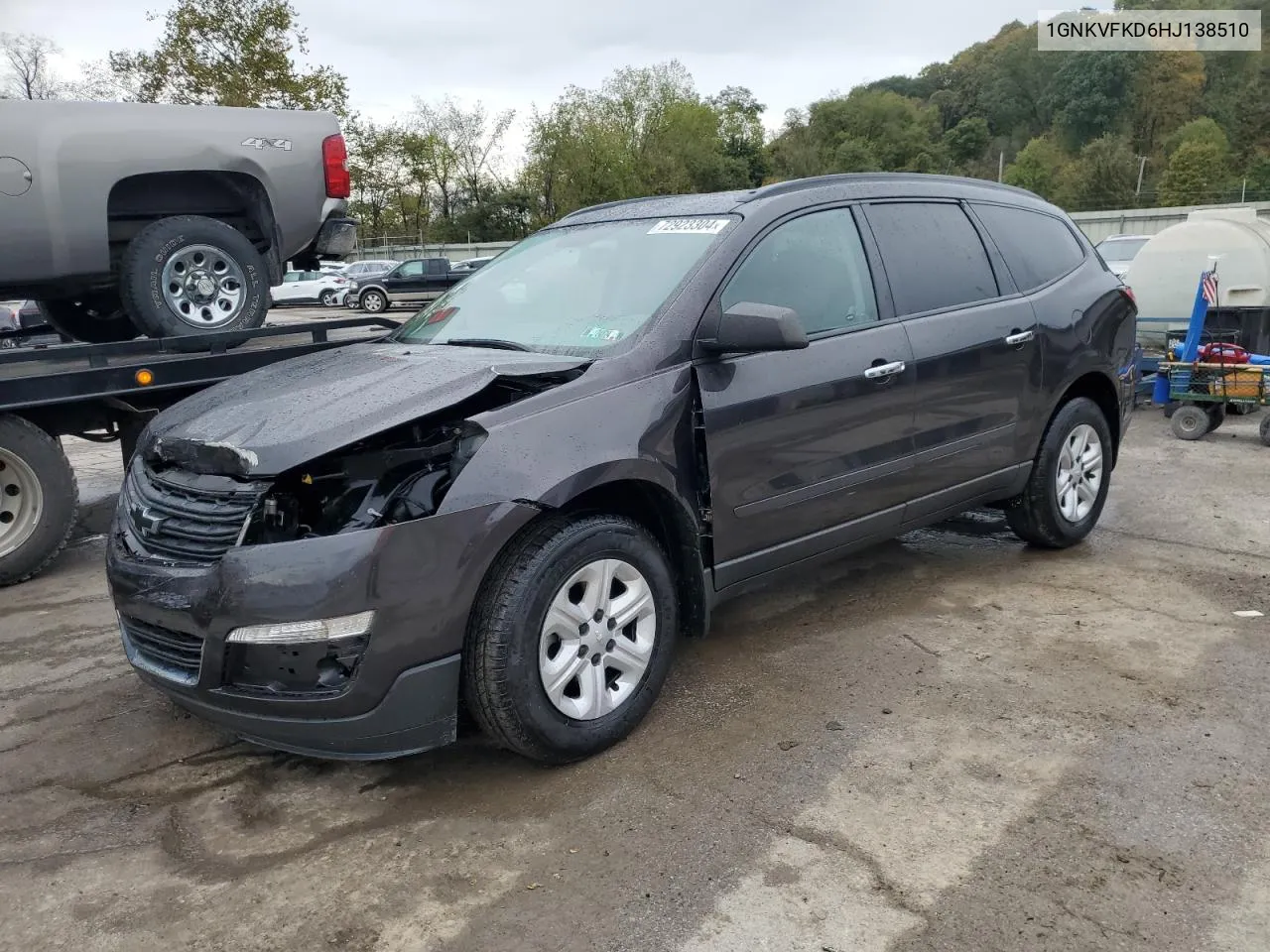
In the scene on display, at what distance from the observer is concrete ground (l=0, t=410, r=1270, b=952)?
2367 mm

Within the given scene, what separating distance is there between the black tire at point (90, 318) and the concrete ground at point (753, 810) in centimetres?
294

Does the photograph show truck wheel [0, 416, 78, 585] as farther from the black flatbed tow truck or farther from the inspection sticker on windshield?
the inspection sticker on windshield

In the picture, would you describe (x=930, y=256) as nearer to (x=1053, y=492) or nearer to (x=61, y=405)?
(x=1053, y=492)

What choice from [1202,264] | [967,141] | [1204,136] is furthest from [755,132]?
[1202,264]

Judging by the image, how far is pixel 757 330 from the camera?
321cm

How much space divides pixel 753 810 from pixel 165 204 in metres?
5.01

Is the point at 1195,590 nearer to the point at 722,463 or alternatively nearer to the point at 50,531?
the point at 722,463

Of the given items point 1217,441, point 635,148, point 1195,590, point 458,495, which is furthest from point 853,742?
point 635,148

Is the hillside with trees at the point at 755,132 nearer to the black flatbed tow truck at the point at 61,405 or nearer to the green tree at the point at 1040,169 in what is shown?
the green tree at the point at 1040,169

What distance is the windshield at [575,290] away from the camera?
3.47 meters

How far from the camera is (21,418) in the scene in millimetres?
4809

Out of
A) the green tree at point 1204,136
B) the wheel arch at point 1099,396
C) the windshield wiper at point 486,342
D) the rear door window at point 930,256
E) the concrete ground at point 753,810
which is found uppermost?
the green tree at point 1204,136

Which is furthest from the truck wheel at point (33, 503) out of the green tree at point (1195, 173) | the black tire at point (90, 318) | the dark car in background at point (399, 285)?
the green tree at point (1195, 173)

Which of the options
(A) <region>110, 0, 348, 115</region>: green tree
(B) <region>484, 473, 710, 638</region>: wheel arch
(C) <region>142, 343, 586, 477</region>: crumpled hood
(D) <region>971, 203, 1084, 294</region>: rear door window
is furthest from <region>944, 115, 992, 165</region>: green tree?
(C) <region>142, 343, 586, 477</region>: crumpled hood
